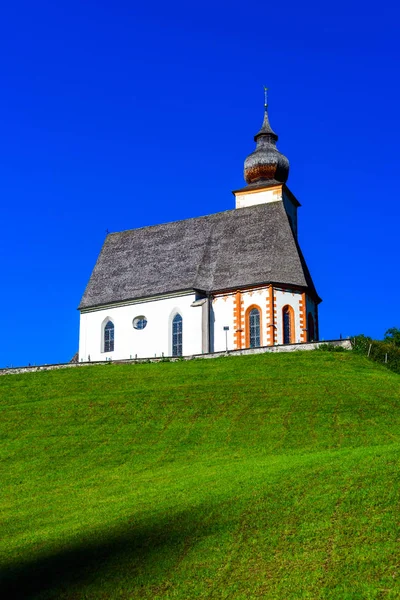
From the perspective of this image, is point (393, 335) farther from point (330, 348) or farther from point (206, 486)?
point (206, 486)

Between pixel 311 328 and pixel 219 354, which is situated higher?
pixel 311 328

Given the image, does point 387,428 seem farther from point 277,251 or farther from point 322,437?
point 277,251

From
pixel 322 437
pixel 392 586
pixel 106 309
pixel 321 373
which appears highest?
pixel 106 309

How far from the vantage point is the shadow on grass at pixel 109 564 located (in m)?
13.9

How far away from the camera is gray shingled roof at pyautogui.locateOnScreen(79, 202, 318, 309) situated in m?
51.4

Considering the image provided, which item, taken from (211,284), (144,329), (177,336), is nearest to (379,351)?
(211,284)

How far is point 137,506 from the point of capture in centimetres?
1875

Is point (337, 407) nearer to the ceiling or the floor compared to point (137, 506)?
nearer to the ceiling

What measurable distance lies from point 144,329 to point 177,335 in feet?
9.23

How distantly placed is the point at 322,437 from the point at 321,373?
37.8ft

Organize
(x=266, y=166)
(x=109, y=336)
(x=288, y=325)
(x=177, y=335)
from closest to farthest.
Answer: (x=288, y=325)
(x=177, y=335)
(x=109, y=336)
(x=266, y=166)

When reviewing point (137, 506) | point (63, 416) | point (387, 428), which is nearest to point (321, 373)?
point (387, 428)

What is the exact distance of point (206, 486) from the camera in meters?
19.7

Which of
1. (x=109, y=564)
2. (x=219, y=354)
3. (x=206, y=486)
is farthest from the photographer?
(x=219, y=354)
